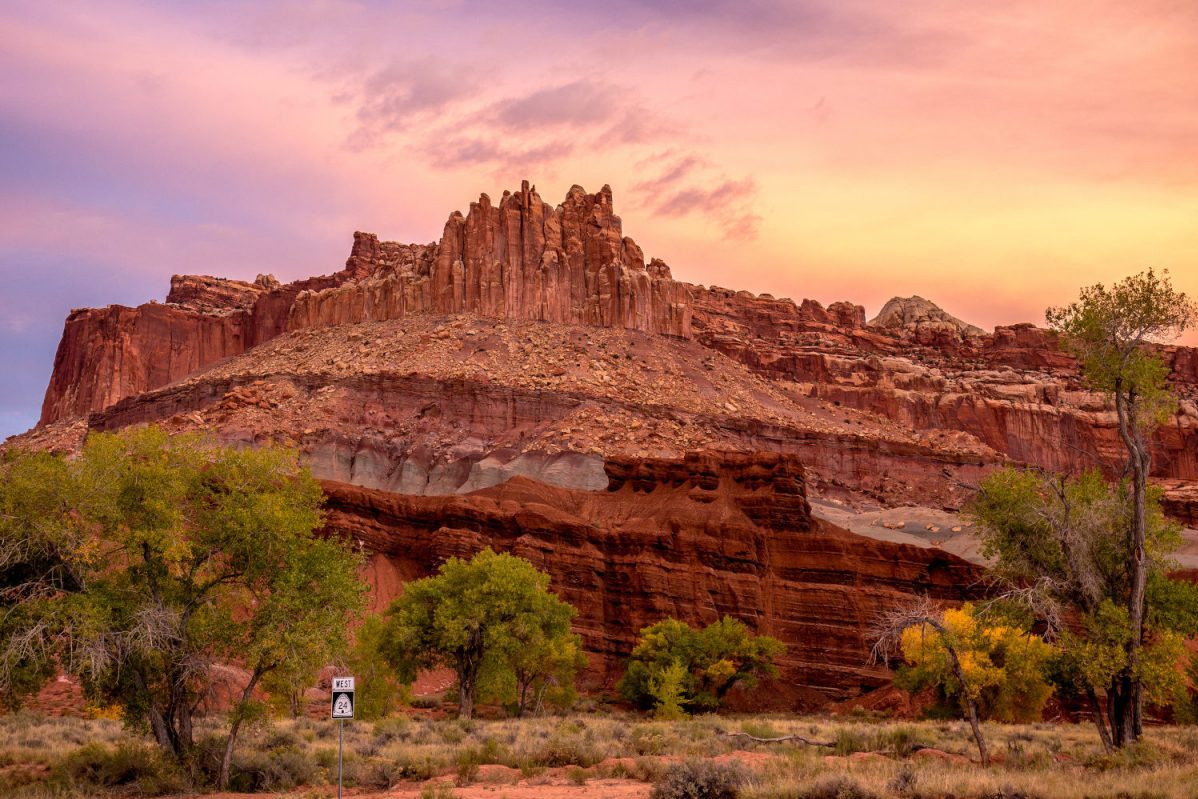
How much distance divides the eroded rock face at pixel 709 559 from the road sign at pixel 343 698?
38.6 metres

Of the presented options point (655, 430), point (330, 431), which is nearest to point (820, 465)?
point (655, 430)

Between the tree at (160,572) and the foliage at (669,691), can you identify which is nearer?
the tree at (160,572)

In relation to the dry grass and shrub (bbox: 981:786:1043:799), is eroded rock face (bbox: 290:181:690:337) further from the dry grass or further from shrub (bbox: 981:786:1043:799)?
shrub (bbox: 981:786:1043:799)

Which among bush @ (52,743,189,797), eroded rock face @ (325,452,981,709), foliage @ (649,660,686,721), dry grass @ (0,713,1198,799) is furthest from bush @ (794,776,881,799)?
eroded rock face @ (325,452,981,709)

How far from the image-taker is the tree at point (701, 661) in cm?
5069

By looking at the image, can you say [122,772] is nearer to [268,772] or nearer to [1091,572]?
[268,772]

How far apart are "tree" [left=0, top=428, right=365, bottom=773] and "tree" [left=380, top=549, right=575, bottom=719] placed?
66.9 ft

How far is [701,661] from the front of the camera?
2041 inches

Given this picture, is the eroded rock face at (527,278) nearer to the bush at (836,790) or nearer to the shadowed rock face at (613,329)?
the shadowed rock face at (613,329)

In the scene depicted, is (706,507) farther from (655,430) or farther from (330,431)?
(330,431)

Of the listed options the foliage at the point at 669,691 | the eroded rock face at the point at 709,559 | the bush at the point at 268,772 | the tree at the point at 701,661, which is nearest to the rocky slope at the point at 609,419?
the eroded rock face at the point at 709,559

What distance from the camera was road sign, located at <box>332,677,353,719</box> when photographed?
57.6ft

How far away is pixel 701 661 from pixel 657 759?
99.1 feet

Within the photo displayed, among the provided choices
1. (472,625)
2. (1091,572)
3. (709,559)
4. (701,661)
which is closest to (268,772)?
(1091,572)
